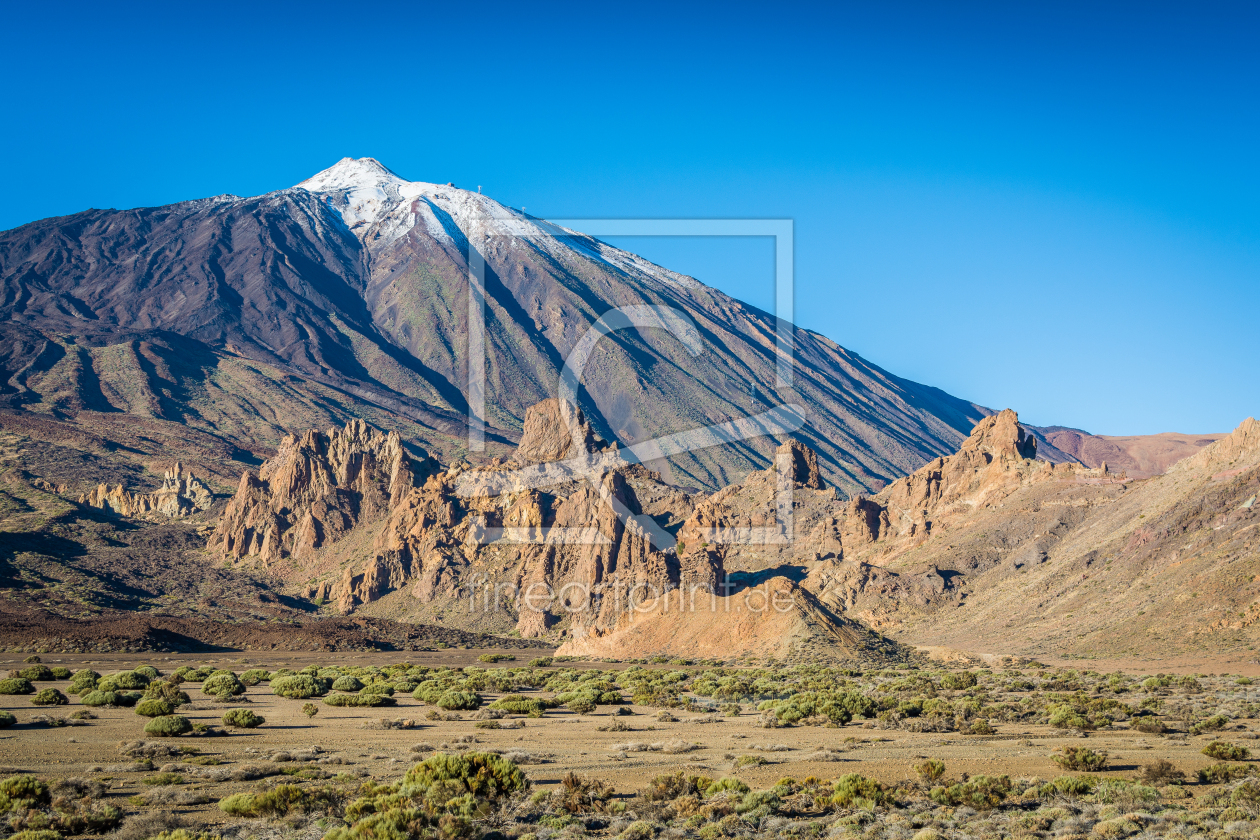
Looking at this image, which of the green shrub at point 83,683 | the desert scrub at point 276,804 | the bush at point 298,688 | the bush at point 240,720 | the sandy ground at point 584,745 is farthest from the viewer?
the bush at point 298,688

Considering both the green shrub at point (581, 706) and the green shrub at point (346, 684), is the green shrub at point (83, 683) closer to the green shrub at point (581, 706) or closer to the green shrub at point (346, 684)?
the green shrub at point (346, 684)

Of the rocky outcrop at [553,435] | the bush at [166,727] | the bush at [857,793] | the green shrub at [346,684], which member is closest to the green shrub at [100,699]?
the bush at [166,727]

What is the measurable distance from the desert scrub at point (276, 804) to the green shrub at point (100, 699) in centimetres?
1619

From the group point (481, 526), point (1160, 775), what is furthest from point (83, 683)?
point (481, 526)

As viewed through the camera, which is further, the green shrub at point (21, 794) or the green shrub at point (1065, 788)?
the green shrub at point (1065, 788)

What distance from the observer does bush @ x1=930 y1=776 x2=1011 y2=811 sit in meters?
17.1

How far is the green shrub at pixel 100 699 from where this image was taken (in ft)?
94.8

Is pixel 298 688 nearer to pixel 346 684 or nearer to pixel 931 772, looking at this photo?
pixel 346 684

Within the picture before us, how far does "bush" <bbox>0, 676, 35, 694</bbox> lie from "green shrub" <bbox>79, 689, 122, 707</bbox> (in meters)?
5.29

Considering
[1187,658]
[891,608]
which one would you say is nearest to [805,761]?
[1187,658]

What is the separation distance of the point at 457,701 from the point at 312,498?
82.7 m

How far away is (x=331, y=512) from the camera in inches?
4156

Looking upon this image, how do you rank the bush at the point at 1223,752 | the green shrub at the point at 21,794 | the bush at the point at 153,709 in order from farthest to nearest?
the bush at the point at 153,709, the bush at the point at 1223,752, the green shrub at the point at 21,794

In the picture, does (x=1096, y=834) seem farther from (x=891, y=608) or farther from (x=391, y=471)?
(x=391, y=471)
